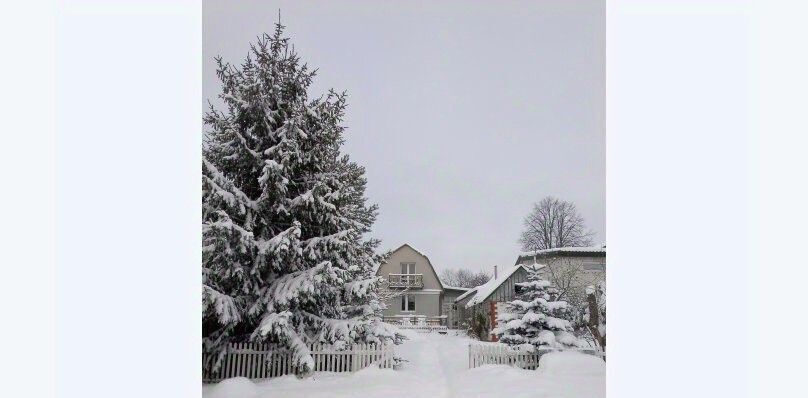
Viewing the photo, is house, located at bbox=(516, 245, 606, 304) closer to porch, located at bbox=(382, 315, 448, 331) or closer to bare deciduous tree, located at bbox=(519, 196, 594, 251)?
bare deciduous tree, located at bbox=(519, 196, 594, 251)

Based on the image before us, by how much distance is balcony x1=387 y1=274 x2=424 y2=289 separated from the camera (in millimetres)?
3738

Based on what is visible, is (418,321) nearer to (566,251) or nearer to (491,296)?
(491,296)

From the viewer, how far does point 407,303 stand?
12.2 feet

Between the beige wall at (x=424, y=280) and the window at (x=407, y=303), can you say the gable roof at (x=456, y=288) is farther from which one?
the window at (x=407, y=303)

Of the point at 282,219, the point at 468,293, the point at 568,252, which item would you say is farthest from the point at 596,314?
the point at 282,219

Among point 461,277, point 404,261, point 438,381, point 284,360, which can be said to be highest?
point 404,261

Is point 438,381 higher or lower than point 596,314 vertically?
lower

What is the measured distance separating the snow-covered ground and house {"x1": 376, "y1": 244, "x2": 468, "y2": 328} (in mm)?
141

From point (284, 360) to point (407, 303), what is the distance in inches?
39.1

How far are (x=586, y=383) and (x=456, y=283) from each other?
121 cm
